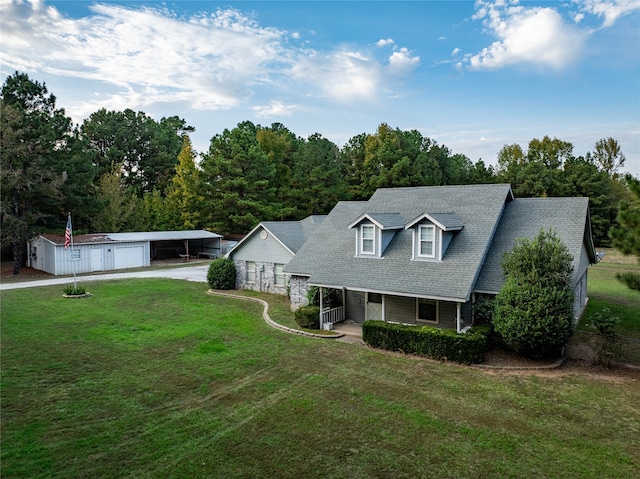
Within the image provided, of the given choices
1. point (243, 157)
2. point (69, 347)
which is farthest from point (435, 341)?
point (243, 157)

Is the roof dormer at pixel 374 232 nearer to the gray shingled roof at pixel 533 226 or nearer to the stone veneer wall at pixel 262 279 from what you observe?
the gray shingled roof at pixel 533 226

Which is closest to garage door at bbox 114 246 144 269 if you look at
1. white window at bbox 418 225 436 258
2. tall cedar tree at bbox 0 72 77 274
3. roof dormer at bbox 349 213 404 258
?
tall cedar tree at bbox 0 72 77 274

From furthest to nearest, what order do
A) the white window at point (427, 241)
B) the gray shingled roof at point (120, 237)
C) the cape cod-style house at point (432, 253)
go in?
the gray shingled roof at point (120, 237), the white window at point (427, 241), the cape cod-style house at point (432, 253)

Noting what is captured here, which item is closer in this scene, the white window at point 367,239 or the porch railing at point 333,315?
the porch railing at point 333,315

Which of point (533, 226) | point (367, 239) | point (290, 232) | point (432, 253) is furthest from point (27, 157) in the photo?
point (533, 226)

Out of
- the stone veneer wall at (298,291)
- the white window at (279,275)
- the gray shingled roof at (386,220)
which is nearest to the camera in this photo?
the gray shingled roof at (386,220)

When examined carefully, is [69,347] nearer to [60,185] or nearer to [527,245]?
[527,245]

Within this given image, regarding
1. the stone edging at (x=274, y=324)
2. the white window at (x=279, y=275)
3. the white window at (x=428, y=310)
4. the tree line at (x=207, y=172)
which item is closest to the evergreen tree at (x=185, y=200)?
the tree line at (x=207, y=172)
